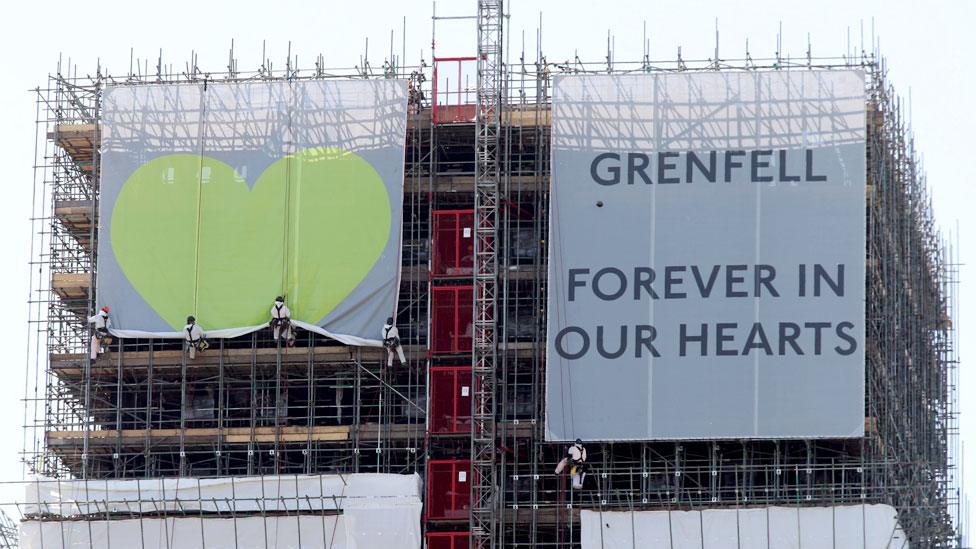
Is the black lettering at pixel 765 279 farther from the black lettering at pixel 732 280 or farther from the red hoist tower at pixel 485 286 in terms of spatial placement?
the red hoist tower at pixel 485 286

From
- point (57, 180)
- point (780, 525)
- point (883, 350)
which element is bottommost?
point (780, 525)

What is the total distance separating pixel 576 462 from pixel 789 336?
7.55 meters

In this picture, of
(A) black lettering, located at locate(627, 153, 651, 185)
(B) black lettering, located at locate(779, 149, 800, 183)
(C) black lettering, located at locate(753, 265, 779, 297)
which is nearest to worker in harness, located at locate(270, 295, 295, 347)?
(A) black lettering, located at locate(627, 153, 651, 185)

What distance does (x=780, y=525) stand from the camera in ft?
233

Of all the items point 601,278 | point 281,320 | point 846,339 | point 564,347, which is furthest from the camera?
point 281,320

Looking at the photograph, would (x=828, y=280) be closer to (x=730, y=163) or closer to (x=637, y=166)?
(x=730, y=163)

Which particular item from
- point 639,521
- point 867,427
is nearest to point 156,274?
point 639,521

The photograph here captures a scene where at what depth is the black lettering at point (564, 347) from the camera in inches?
2899

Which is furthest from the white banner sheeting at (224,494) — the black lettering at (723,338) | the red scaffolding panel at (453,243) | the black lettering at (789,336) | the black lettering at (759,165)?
the black lettering at (759,165)

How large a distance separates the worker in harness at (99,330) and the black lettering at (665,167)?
18030 millimetres

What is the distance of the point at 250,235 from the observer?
7656 centimetres

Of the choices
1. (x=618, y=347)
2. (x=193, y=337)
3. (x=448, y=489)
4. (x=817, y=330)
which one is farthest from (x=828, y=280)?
(x=193, y=337)

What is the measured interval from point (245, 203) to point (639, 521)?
54.0ft

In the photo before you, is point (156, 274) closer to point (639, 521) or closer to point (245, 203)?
point (245, 203)
